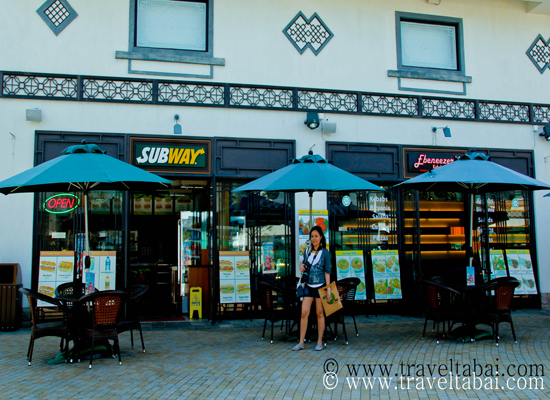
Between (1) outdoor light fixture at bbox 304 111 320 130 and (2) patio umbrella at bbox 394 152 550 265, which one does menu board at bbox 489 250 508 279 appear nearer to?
(2) patio umbrella at bbox 394 152 550 265

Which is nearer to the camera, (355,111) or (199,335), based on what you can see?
(199,335)

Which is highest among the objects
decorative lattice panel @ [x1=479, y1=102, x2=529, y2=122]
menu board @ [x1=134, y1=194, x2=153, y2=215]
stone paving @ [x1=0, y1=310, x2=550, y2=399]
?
decorative lattice panel @ [x1=479, y1=102, x2=529, y2=122]

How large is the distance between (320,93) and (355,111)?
2.62 ft

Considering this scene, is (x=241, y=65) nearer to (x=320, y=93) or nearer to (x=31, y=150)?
(x=320, y=93)

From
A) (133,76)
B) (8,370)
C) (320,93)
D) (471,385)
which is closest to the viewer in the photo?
(471,385)

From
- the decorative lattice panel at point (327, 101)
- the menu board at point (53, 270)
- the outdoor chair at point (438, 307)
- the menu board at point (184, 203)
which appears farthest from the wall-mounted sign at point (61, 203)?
the outdoor chair at point (438, 307)

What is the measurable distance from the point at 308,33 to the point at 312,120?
1929 millimetres

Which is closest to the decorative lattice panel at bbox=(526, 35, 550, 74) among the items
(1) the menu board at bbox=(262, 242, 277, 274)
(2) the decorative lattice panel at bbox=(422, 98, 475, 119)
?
(2) the decorative lattice panel at bbox=(422, 98, 475, 119)

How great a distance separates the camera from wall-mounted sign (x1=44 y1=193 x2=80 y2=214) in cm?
857

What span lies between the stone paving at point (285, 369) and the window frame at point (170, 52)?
4.98 metres

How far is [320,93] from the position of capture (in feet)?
32.4

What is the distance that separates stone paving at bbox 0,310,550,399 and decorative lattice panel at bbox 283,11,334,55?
18.7 ft

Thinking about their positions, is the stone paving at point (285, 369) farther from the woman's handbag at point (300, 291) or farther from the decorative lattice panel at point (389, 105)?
the decorative lattice panel at point (389, 105)

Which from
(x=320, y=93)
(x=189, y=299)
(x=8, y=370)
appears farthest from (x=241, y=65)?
(x=8, y=370)
